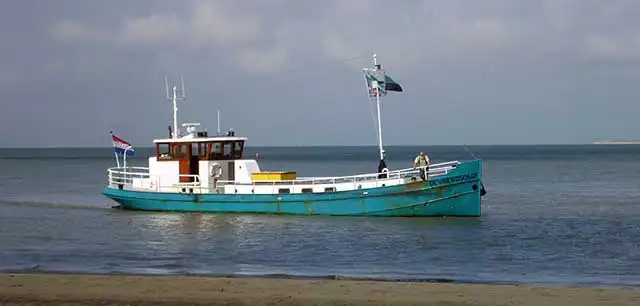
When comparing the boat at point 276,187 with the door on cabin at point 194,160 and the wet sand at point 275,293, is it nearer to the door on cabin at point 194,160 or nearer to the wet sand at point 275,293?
the door on cabin at point 194,160

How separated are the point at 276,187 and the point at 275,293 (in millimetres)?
20335

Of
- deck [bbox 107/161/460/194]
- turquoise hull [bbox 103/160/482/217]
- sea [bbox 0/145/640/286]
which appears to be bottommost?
sea [bbox 0/145/640/286]

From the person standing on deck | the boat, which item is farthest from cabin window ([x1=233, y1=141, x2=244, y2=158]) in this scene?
the person standing on deck

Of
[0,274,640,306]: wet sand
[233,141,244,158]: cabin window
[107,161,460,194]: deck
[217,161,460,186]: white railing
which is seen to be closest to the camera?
[0,274,640,306]: wet sand

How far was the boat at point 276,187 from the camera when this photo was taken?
35469 millimetres

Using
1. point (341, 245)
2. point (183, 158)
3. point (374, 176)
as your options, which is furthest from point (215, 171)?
point (341, 245)

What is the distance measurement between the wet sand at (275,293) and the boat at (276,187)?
16.3 metres

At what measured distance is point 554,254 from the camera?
26.4 m

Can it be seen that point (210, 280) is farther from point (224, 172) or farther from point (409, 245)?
point (224, 172)

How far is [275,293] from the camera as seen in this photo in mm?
16938

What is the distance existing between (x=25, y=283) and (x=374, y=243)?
1300 cm

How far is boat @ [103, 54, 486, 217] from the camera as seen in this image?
35.5 metres

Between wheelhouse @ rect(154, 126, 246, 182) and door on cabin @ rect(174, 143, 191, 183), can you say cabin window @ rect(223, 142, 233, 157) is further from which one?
door on cabin @ rect(174, 143, 191, 183)

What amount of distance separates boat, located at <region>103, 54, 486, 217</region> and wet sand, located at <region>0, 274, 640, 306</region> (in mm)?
16277
